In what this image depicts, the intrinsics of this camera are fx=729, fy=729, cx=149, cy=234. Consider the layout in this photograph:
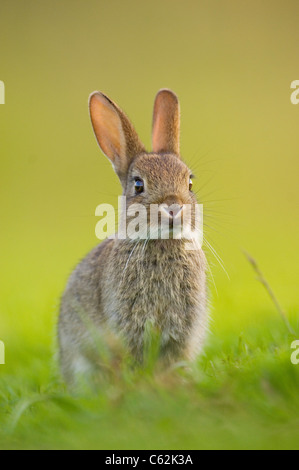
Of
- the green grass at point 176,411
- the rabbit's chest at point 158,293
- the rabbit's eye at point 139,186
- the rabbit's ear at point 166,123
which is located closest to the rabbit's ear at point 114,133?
the rabbit's ear at point 166,123

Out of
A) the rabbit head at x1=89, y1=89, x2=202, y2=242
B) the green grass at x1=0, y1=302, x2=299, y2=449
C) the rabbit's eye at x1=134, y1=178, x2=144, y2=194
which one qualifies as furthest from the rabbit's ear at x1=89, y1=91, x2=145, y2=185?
the green grass at x1=0, y1=302, x2=299, y2=449

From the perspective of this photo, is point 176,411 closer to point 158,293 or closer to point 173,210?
→ point 158,293

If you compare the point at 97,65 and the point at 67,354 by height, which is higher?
the point at 97,65

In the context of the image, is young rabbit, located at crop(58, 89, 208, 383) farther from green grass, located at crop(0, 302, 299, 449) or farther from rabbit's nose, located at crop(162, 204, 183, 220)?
green grass, located at crop(0, 302, 299, 449)

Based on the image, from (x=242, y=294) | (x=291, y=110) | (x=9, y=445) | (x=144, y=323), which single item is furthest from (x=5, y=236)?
(x=9, y=445)

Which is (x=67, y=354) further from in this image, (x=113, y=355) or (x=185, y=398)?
(x=185, y=398)

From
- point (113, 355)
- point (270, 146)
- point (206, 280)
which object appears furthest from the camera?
point (270, 146)

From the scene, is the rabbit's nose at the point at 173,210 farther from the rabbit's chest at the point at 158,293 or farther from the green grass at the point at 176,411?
the green grass at the point at 176,411
